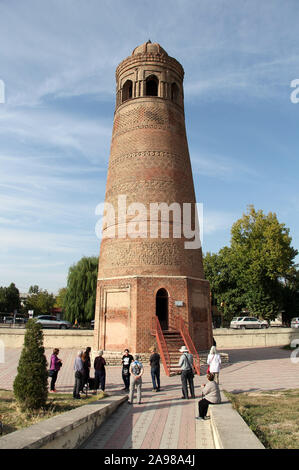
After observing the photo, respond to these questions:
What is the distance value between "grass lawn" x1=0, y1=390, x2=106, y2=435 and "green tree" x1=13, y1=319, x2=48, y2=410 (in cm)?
20

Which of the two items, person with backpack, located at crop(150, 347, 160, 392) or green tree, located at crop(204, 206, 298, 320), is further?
green tree, located at crop(204, 206, 298, 320)

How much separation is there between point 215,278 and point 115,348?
80.8ft

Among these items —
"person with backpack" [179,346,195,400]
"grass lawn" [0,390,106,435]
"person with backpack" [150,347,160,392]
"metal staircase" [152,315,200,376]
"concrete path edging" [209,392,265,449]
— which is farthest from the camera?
"metal staircase" [152,315,200,376]

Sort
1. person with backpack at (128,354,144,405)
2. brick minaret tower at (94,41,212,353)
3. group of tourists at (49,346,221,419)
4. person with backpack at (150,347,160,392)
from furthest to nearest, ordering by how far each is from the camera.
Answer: brick minaret tower at (94,41,212,353), person with backpack at (150,347,160,392), person with backpack at (128,354,144,405), group of tourists at (49,346,221,419)

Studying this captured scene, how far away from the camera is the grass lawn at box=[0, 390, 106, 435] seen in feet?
20.4

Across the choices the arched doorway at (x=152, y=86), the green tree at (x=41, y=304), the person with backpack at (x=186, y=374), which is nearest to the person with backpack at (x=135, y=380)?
the person with backpack at (x=186, y=374)

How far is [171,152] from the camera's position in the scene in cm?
1758

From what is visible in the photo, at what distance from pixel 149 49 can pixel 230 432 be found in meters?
18.7

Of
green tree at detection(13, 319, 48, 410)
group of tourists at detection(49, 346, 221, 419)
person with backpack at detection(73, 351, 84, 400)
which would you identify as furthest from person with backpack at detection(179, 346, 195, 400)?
green tree at detection(13, 319, 48, 410)

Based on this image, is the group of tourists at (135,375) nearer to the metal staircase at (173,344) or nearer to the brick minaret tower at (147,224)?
the metal staircase at (173,344)

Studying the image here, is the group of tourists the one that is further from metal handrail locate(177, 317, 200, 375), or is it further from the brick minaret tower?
the brick minaret tower

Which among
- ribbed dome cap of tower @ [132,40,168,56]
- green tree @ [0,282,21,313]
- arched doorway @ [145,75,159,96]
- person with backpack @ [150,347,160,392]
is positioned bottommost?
person with backpack @ [150,347,160,392]

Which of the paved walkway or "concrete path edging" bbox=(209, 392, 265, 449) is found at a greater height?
"concrete path edging" bbox=(209, 392, 265, 449)

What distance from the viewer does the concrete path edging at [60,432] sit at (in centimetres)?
408
